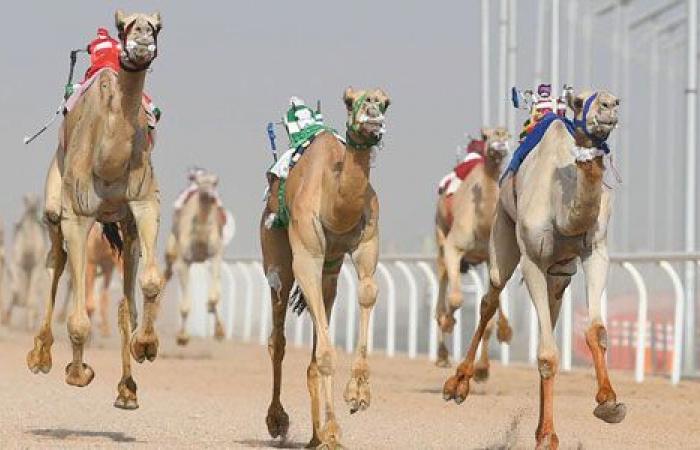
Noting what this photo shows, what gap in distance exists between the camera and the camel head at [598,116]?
9.94 m

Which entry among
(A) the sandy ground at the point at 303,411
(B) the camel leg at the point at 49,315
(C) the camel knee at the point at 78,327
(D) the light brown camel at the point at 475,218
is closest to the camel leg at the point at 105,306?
(A) the sandy ground at the point at 303,411

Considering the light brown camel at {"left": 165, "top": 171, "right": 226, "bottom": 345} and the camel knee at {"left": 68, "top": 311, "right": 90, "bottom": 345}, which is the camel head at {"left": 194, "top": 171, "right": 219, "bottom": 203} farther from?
the camel knee at {"left": 68, "top": 311, "right": 90, "bottom": 345}

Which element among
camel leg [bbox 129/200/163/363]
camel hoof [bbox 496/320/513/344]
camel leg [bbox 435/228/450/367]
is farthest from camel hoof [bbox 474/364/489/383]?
camel leg [bbox 129/200/163/363]

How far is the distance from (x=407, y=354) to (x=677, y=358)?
7.50 m

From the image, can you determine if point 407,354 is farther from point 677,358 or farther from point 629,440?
point 629,440

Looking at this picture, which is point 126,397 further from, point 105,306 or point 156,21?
point 105,306

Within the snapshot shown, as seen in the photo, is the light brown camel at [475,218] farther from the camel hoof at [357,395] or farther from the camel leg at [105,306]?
the camel leg at [105,306]

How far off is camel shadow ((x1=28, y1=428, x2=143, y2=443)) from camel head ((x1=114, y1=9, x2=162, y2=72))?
7.32 feet

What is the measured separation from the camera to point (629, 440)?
11961mm

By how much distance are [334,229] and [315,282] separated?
306 mm

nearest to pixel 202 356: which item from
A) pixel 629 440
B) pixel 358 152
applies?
pixel 629 440

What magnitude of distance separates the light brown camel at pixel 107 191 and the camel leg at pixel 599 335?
252 centimetres

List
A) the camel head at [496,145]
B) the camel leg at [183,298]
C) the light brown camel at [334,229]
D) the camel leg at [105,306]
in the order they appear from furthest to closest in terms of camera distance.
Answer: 1. the camel leg at [105,306]
2. the camel leg at [183,298]
3. the camel head at [496,145]
4. the light brown camel at [334,229]

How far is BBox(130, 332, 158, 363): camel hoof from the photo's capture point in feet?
35.8
